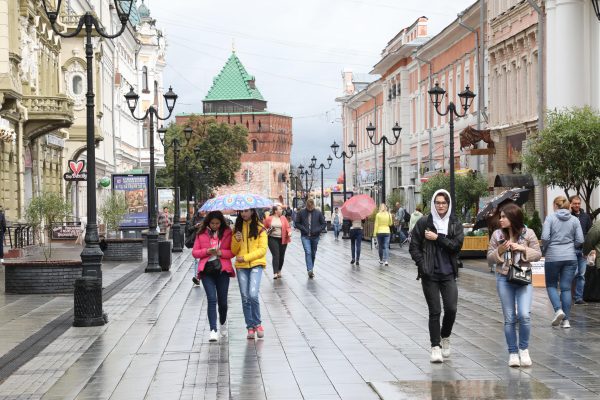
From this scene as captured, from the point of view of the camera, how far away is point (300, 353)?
13.1 metres

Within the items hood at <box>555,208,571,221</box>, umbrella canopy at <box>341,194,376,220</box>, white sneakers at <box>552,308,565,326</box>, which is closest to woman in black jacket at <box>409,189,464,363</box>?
white sneakers at <box>552,308,565,326</box>

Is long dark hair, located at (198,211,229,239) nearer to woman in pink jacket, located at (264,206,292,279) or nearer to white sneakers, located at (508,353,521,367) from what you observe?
white sneakers, located at (508,353,521,367)

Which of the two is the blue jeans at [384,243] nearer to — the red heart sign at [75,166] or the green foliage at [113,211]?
the green foliage at [113,211]

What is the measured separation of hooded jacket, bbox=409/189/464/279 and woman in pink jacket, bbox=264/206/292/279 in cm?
1438

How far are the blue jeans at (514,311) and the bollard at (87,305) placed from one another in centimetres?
648

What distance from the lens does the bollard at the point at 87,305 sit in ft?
53.5

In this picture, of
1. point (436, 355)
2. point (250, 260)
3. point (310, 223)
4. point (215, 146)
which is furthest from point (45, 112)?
point (215, 146)

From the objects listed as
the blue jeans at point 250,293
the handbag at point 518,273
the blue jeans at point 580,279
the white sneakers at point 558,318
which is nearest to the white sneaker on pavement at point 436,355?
the handbag at point 518,273

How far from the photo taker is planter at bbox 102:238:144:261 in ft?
117

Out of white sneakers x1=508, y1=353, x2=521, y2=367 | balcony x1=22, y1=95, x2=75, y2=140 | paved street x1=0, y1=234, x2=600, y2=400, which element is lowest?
paved street x1=0, y1=234, x2=600, y2=400

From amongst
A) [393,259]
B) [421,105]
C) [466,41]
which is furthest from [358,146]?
[393,259]

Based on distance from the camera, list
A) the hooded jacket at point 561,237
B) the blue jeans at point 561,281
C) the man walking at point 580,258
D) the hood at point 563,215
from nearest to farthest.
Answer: the blue jeans at point 561,281, the hooded jacket at point 561,237, the hood at point 563,215, the man walking at point 580,258

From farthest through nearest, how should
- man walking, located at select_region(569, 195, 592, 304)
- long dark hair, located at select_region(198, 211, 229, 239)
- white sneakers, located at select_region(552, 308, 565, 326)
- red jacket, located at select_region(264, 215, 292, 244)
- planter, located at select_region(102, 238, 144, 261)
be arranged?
1. planter, located at select_region(102, 238, 144, 261)
2. red jacket, located at select_region(264, 215, 292, 244)
3. man walking, located at select_region(569, 195, 592, 304)
4. white sneakers, located at select_region(552, 308, 565, 326)
5. long dark hair, located at select_region(198, 211, 229, 239)

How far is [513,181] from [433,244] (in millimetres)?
28148
